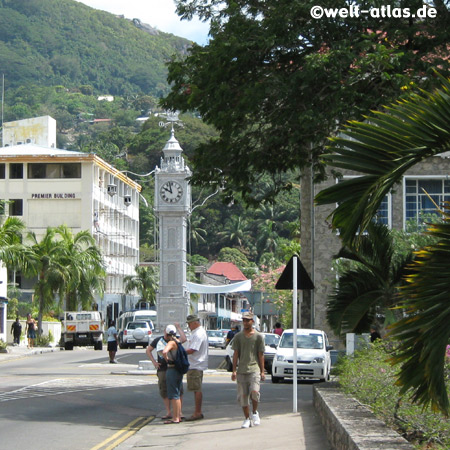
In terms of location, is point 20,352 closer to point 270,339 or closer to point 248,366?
point 270,339

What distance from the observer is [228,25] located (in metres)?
19.4

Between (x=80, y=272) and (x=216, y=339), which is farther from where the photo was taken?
(x=216, y=339)

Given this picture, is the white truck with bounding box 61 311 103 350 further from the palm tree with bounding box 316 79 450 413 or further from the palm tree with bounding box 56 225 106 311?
the palm tree with bounding box 316 79 450 413

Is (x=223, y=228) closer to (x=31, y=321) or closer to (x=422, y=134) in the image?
(x=31, y=321)

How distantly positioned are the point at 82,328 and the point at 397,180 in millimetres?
50902

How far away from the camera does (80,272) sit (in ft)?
207

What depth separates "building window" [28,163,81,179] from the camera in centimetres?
8550

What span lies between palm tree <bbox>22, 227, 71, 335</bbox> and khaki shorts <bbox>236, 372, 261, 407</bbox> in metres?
45.3

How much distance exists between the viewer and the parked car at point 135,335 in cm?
5775

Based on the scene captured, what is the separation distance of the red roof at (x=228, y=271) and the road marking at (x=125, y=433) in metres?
89.6

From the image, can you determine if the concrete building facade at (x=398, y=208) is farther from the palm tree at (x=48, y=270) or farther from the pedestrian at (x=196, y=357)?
the palm tree at (x=48, y=270)

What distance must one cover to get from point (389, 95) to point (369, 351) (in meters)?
5.04

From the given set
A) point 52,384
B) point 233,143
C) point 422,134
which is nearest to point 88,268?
point 52,384

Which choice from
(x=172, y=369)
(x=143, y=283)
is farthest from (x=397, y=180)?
(x=143, y=283)
